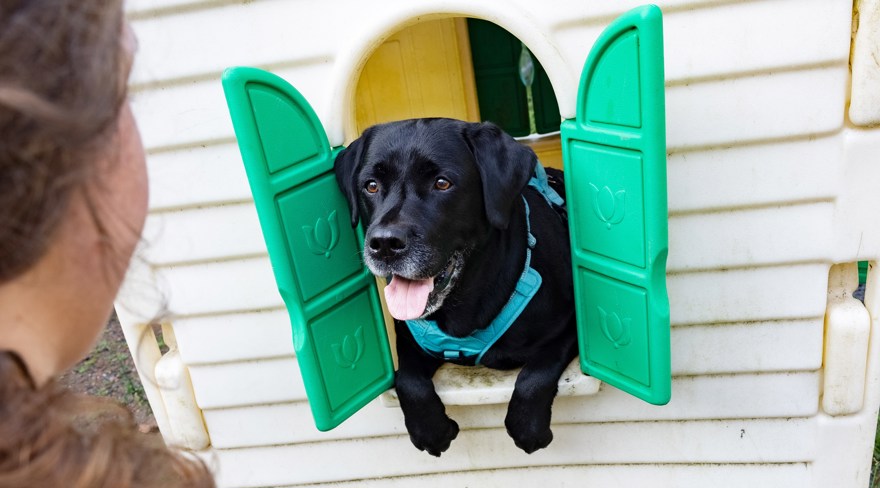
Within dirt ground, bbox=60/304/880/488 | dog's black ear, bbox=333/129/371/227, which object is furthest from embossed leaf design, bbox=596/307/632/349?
dirt ground, bbox=60/304/880/488

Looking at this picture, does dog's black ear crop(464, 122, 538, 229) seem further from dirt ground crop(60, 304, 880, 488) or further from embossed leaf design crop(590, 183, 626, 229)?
dirt ground crop(60, 304, 880, 488)

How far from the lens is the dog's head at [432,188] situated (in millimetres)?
2182

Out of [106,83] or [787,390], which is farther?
[787,390]

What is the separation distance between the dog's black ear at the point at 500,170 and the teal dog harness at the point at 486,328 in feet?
0.53

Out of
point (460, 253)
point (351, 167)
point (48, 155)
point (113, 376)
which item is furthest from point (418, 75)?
point (48, 155)

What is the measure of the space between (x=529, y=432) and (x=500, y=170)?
2.54 ft

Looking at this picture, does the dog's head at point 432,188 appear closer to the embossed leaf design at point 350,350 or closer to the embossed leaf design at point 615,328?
the embossed leaf design at point 350,350

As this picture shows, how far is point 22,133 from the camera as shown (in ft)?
2.31

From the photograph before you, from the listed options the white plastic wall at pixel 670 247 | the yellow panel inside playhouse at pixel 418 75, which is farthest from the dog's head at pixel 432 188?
the yellow panel inside playhouse at pixel 418 75

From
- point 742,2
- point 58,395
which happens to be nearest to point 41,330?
point 58,395

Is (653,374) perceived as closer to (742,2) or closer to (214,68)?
(742,2)

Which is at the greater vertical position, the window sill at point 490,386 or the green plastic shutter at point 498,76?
the green plastic shutter at point 498,76

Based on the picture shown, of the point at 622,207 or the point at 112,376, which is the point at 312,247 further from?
the point at 112,376

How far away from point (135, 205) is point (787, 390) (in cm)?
214
